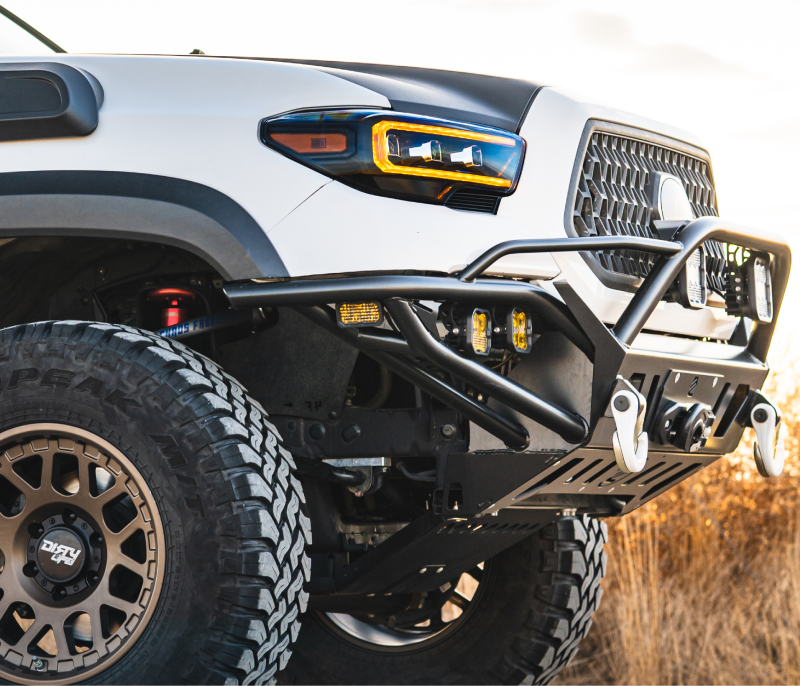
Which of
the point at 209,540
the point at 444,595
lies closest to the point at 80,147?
the point at 209,540

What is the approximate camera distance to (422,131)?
2.35 metres

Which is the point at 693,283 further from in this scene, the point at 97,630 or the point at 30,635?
the point at 30,635

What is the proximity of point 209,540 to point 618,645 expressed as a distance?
347 cm

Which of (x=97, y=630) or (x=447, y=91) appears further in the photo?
(x=447, y=91)

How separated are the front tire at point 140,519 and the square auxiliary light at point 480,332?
0.54m

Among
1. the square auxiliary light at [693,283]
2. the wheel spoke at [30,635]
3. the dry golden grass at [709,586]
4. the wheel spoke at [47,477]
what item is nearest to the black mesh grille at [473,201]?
the square auxiliary light at [693,283]

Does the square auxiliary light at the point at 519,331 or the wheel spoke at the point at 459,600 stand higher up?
the square auxiliary light at the point at 519,331

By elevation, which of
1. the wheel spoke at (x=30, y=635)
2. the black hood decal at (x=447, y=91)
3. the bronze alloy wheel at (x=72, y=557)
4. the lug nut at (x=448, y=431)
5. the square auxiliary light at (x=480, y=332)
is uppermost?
the black hood decal at (x=447, y=91)

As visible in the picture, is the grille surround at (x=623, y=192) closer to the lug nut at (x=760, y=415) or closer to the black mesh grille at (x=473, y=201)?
the black mesh grille at (x=473, y=201)

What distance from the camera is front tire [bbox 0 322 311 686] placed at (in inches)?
87.6

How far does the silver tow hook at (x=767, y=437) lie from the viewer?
2834mm

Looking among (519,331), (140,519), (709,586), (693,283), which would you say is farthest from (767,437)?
(709,586)

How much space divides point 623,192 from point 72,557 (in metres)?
1.75

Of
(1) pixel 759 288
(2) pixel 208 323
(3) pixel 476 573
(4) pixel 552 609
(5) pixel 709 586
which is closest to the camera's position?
(2) pixel 208 323
